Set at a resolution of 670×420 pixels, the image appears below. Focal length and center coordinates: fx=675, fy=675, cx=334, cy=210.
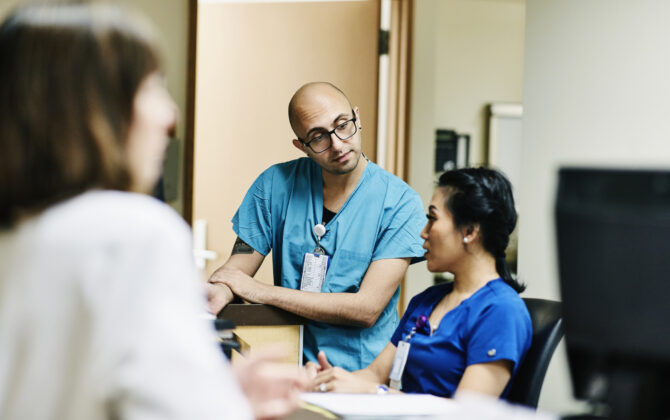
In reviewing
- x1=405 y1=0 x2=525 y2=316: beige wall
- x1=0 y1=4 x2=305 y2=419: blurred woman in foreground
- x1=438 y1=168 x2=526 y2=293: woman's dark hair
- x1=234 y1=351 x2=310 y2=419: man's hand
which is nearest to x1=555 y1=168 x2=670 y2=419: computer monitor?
x1=234 y1=351 x2=310 y2=419: man's hand

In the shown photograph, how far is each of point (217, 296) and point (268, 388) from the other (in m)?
0.95

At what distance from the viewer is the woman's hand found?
57.6 inches

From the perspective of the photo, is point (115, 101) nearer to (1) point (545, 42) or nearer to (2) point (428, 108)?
(1) point (545, 42)

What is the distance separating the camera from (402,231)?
1880 mm

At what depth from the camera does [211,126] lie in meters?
3.21

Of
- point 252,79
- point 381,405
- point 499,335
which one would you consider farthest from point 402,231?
point 252,79

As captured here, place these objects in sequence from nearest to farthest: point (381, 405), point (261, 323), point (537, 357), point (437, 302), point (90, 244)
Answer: point (90, 244) → point (381, 405) → point (537, 357) → point (437, 302) → point (261, 323)

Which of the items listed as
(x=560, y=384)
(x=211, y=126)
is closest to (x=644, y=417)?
(x=560, y=384)

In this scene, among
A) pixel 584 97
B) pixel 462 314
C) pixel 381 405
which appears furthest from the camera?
pixel 584 97

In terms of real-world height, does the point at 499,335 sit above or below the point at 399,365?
above

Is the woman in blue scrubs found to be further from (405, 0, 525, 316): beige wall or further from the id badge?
(405, 0, 525, 316): beige wall

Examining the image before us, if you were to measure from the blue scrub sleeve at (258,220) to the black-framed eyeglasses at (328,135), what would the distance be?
19 centimetres

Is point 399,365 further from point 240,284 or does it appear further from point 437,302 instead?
point 240,284

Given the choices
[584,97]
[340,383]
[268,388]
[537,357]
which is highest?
[584,97]
